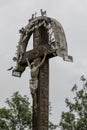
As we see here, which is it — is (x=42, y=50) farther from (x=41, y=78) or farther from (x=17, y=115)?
(x=17, y=115)

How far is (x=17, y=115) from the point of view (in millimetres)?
24203

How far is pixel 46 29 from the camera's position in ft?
40.0

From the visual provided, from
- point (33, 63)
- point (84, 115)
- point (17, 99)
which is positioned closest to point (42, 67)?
point (33, 63)

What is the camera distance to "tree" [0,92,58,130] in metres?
23.8

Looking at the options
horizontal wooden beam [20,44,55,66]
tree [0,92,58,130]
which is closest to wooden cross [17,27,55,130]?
horizontal wooden beam [20,44,55,66]

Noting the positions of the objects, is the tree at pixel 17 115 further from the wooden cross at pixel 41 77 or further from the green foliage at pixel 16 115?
the wooden cross at pixel 41 77

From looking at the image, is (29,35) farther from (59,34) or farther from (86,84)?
(86,84)

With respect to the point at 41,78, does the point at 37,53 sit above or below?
above

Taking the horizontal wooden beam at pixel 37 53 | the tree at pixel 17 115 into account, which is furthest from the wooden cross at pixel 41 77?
the tree at pixel 17 115

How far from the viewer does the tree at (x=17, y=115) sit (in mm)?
23844

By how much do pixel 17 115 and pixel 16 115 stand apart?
0.05m

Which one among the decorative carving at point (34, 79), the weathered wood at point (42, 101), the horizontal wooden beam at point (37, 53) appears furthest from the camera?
the horizontal wooden beam at point (37, 53)

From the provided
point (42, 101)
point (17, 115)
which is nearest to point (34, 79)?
point (42, 101)

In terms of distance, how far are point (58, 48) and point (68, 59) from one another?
34 cm
